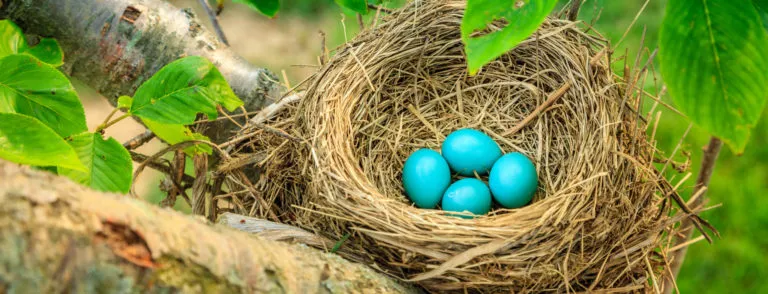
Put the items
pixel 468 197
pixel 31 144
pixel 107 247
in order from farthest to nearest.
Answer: pixel 468 197 < pixel 31 144 < pixel 107 247

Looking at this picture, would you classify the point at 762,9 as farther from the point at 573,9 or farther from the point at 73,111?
the point at 73,111

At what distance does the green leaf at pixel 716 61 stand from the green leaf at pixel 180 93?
0.72m

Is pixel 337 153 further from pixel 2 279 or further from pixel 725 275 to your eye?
pixel 725 275

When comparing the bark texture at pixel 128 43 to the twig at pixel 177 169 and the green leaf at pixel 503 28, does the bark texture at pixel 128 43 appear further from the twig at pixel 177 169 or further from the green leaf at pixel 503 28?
the green leaf at pixel 503 28

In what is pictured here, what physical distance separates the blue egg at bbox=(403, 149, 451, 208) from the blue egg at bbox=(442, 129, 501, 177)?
0.16 feet

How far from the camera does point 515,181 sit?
4.79 feet

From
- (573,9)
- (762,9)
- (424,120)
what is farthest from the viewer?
(424,120)

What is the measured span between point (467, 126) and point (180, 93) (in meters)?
0.83

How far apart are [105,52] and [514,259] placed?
Result: 0.94 m

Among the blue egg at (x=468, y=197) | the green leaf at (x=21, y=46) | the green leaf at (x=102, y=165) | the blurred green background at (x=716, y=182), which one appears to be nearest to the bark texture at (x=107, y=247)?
the green leaf at (x=102, y=165)

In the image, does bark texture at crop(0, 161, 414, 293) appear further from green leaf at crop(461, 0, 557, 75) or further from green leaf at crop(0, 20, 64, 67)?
green leaf at crop(0, 20, 64, 67)

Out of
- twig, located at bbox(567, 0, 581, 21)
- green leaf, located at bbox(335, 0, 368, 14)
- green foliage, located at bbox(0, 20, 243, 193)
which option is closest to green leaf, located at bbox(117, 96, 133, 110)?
green foliage, located at bbox(0, 20, 243, 193)

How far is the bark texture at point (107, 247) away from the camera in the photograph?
1.65 ft

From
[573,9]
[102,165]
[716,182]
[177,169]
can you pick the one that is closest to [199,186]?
[177,169]
